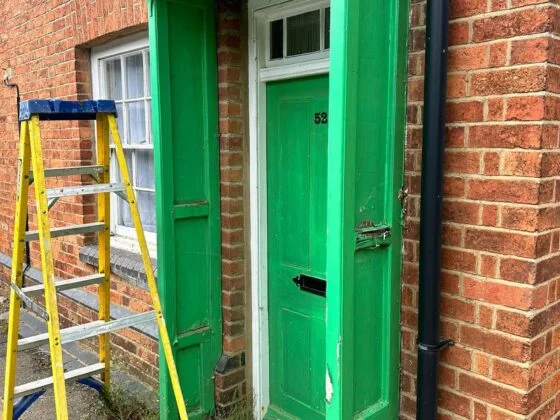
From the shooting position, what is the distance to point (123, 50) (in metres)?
4.41

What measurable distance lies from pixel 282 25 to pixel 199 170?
3.37 ft

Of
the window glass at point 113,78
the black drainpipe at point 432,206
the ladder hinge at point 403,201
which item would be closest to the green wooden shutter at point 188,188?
the ladder hinge at point 403,201

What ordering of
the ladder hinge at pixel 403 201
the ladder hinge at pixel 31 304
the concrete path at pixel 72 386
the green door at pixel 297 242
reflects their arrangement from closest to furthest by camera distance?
the ladder hinge at pixel 403 201
the ladder hinge at pixel 31 304
the green door at pixel 297 242
the concrete path at pixel 72 386

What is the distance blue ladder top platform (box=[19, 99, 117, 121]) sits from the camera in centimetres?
269

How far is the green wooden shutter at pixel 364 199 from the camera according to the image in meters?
1.92

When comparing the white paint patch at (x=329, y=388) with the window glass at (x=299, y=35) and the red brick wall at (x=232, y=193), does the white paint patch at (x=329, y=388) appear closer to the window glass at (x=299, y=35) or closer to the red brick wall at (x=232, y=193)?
the red brick wall at (x=232, y=193)

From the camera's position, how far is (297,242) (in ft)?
10.7

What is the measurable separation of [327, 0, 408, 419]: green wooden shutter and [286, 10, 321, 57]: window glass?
91 centimetres

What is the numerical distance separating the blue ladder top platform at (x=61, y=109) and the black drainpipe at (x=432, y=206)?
5.87 feet

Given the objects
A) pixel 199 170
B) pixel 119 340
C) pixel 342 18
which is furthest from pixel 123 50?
pixel 342 18

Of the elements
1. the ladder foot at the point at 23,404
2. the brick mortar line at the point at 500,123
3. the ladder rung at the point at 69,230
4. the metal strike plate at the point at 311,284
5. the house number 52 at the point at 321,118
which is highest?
the house number 52 at the point at 321,118

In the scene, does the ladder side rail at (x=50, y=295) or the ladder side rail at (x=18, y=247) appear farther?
the ladder side rail at (x=18, y=247)

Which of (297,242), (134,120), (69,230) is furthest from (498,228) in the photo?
(134,120)

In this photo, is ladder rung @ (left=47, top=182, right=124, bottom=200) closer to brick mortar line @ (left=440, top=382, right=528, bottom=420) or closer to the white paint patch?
the white paint patch
